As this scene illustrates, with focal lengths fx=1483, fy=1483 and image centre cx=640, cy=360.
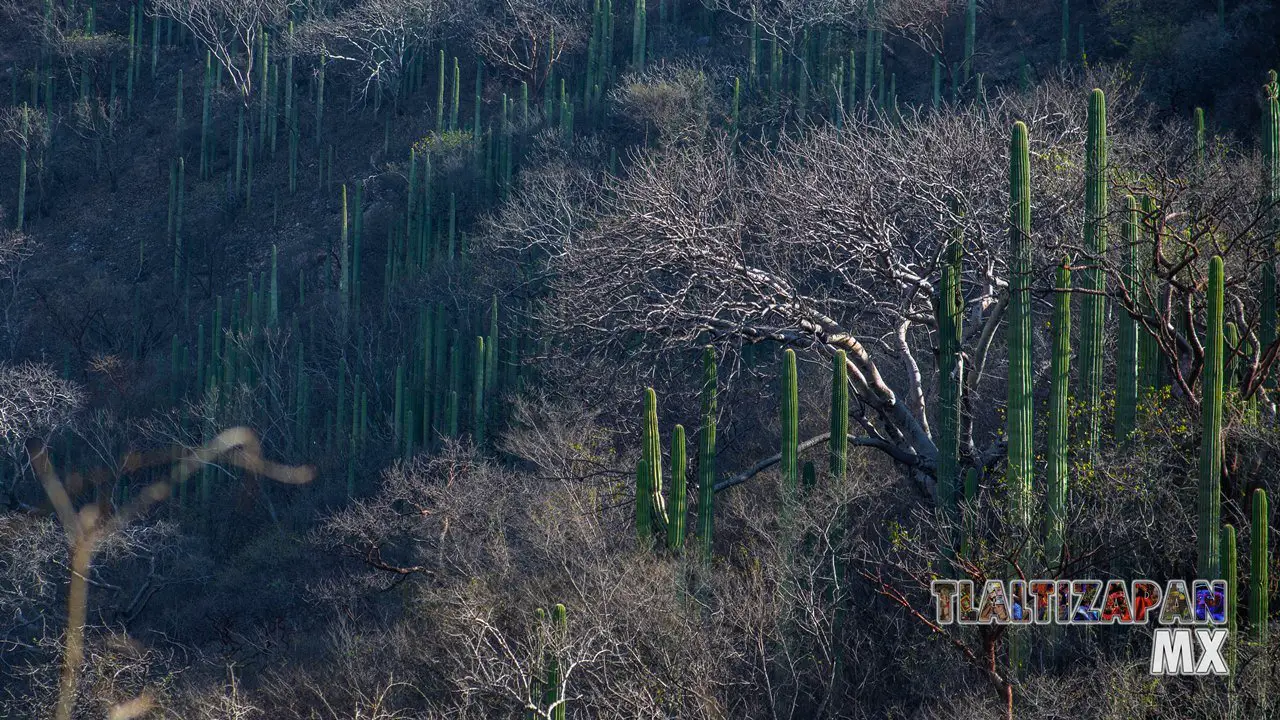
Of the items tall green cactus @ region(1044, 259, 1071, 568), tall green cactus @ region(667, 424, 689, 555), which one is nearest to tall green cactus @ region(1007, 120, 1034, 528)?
tall green cactus @ region(1044, 259, 1071, 568)

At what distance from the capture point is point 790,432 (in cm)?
1540

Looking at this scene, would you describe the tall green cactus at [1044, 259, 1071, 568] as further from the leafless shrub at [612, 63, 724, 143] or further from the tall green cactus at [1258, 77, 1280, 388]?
the leafless shrub at [612, 63, 724, 143]

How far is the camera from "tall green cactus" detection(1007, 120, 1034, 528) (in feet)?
43.0

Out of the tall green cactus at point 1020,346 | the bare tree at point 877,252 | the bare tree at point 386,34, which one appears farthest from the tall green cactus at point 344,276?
the tall green cactus at point 1020,346

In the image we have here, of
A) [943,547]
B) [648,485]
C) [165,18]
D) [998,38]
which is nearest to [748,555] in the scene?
[648,485]

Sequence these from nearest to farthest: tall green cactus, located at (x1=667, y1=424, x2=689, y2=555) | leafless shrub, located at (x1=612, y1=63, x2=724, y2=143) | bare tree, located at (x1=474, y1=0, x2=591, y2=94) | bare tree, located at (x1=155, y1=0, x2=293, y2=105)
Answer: tall green cactus, located at (x1=667, y1=424, x2=689, y2=555) < leafless shrub, located at (x1=612, y1=63, x2=724, y2=143) < bare tree, located at (x1=474, y1=0, x2=591, y2=94) < bare tree, located at (x1=155, y1=0, x2=293, y2=105)

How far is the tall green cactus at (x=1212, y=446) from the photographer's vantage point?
37.6ft

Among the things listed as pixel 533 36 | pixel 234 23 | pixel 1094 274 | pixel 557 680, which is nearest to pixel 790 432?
pixel 557 680

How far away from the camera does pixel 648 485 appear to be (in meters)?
16.2

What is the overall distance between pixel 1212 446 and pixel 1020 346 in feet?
6.94

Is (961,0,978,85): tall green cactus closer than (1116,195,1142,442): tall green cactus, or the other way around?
(1116,195,1142,442): tall green cactus

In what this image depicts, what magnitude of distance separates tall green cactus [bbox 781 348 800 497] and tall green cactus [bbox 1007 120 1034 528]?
2.72m

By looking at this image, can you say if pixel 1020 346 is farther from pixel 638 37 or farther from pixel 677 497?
pixel 638 37

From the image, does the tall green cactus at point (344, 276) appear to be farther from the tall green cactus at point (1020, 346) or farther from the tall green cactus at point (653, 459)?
the tall green cactus at point (1020, 346)
